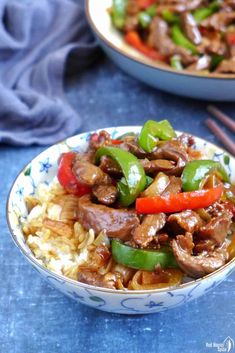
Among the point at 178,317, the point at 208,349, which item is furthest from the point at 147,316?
the point at 208,349

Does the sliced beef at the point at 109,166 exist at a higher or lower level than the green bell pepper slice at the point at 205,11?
higher

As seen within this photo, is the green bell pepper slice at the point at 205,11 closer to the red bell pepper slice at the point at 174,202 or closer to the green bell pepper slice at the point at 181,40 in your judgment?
the green bell pepper slice at the point at 181,40

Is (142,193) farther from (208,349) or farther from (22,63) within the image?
(22,63)

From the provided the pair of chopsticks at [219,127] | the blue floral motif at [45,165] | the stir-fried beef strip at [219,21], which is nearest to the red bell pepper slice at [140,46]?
the stir-fried beef strip at [219,21]

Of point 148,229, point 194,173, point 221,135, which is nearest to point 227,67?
point 221,135

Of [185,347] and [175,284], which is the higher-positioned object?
[175,284]

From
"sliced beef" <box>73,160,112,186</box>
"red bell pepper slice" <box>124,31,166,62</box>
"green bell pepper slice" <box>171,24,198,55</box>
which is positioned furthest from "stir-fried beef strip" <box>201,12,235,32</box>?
"sliced beef" <box>73,160,112,186</box>

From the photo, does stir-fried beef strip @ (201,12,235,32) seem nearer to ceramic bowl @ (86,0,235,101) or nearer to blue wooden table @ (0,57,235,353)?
ceramic bowl @ (86,0,235,101)
